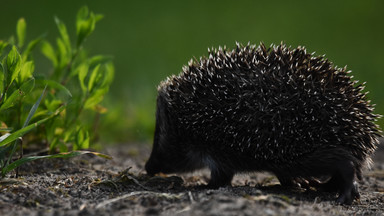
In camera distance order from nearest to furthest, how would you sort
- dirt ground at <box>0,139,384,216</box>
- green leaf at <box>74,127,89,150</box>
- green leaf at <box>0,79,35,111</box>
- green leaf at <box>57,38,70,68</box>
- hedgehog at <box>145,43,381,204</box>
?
dirt ground at <box>0,139,384,216</box> < green leaf at <box>0,79,35,111</box> < hedgehog at <box>145,43,381,204</box> < green leaf at <box>74,127,89,150</box> < green leaf at <box>57,38,70,68</box>

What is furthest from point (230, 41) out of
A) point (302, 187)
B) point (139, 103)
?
point (302, 187)

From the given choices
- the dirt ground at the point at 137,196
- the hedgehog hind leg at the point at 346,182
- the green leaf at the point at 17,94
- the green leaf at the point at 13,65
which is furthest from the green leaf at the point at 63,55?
the hedgehog hind leg at the point at 346,182

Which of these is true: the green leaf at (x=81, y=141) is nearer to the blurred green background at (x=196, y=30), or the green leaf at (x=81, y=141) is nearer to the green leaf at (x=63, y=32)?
the green leaf at (x=63, y=32)

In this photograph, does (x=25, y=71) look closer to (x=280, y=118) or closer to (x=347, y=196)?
(x=280, y=118)

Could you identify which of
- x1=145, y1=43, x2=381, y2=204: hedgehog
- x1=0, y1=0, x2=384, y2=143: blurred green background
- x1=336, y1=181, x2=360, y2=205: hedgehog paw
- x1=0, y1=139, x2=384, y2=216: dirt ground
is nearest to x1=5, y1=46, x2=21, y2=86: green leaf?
x1=0, y1=139, x2=384, y2=216: dirt ground

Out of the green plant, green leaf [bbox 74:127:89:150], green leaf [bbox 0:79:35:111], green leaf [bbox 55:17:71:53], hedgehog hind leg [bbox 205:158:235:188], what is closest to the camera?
green leaf [bbox 0:79:35:111]

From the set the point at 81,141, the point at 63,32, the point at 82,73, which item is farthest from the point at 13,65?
the point at 63,32

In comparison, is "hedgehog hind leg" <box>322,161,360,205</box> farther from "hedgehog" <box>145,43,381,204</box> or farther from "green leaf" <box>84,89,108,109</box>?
"green leaf" <box>84,89,108,109</box>
